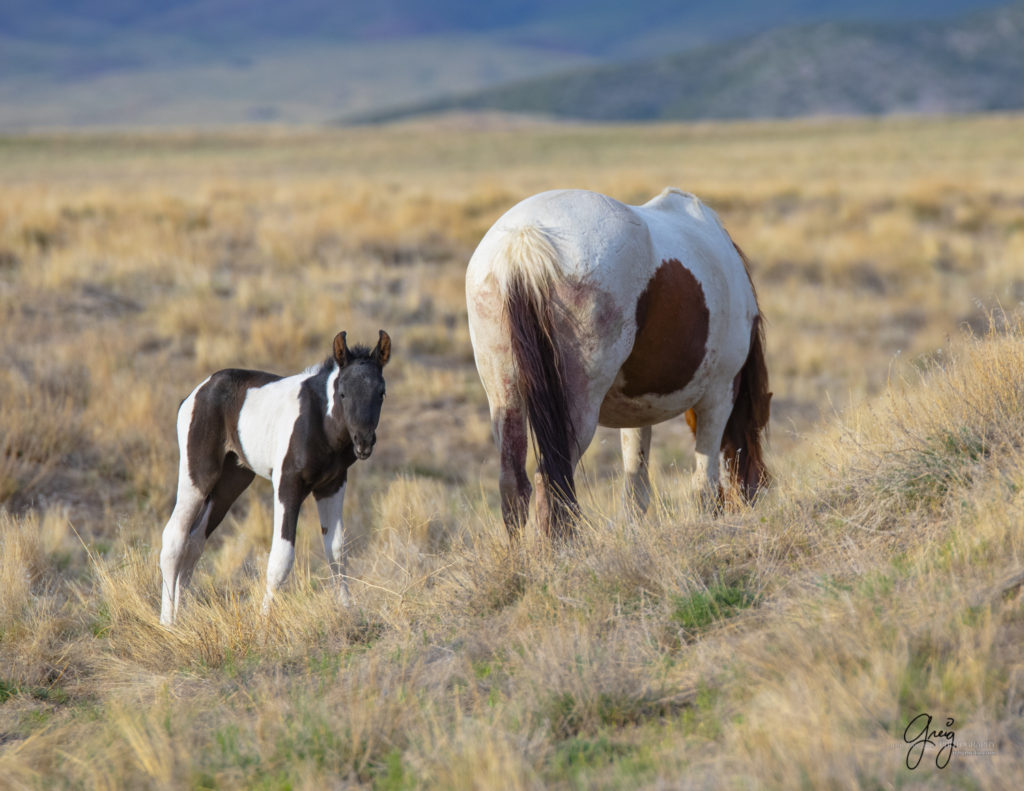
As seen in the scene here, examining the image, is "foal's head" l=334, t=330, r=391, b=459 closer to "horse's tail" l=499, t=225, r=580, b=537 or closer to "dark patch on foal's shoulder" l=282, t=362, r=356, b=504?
"dark patch on foal's shoulder" l=282, t=362, r=356, b=504

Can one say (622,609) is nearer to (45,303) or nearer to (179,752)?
(179,752)

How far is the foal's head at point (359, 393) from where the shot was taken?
13.2 feet

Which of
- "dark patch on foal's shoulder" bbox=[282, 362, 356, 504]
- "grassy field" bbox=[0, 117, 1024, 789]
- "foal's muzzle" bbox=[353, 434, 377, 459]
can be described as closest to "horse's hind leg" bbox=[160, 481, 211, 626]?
"grassy field" bbox=[0, 117, 1024, 789]

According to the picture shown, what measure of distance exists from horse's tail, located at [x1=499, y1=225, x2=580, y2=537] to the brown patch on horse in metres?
0.42

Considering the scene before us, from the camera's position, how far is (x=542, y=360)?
4.38 metres

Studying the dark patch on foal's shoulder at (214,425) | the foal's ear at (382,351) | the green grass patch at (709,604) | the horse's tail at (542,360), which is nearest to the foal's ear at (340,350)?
the foal's ear at (382,351)

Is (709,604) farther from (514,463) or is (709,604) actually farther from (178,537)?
(178,537)

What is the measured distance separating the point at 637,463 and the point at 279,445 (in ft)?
6.85

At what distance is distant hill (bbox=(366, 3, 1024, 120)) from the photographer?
126 meters

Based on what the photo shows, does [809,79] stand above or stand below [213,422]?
above

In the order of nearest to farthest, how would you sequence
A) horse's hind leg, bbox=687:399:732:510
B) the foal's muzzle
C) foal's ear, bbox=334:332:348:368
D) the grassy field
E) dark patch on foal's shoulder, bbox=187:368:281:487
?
the grassy field < the foal's muzzle < foal's ear, bbox=334:332:348:368 < dark patch on foal's shoulder, bbox=187:368:281:487 < horse's hind leg, bbox=687:399:732:510

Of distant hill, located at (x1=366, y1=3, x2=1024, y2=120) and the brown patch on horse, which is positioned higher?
distant hill, located at (x1=366, y1=3, x2=1024, y2=120)

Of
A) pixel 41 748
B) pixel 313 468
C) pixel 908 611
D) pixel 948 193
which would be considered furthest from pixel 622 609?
pixel 948 193

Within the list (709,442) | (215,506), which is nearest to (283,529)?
(215,506)
